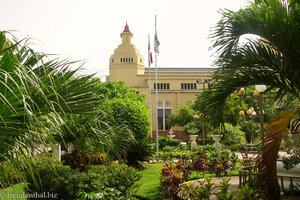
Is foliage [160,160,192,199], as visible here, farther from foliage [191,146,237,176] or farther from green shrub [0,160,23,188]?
green shrub [0,160,23,188]

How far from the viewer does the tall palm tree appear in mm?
2543

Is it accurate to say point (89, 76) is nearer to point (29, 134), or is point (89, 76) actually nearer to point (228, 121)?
point (29, 134)

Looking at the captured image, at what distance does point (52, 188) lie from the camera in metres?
7.64

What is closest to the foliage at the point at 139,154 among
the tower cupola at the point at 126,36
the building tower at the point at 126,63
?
the building tower at the point at 126,63

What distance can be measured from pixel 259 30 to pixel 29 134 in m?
3.61

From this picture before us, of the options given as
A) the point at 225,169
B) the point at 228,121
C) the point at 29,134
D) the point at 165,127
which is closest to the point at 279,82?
the point at 29,134

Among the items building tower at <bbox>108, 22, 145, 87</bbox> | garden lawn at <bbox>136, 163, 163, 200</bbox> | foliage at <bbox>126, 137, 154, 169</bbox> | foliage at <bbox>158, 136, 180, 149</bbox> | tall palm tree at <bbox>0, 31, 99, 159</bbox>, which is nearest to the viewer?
tall palm tree at <bbox>0, 31, 99, 159</bbox>

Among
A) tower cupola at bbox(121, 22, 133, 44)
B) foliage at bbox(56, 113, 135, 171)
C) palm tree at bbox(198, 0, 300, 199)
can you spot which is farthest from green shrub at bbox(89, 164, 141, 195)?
tower cupola at bbox(121, 22, 133, 44)

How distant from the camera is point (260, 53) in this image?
5.36 m

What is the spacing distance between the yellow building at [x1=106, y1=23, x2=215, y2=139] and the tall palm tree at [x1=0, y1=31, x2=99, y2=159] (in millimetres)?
49359

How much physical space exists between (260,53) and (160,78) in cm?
5106

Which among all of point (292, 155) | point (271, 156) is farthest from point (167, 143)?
point (271, 156)

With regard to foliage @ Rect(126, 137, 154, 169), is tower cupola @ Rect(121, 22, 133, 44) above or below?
above

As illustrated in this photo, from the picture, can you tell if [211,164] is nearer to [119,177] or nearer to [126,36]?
[119,177]
